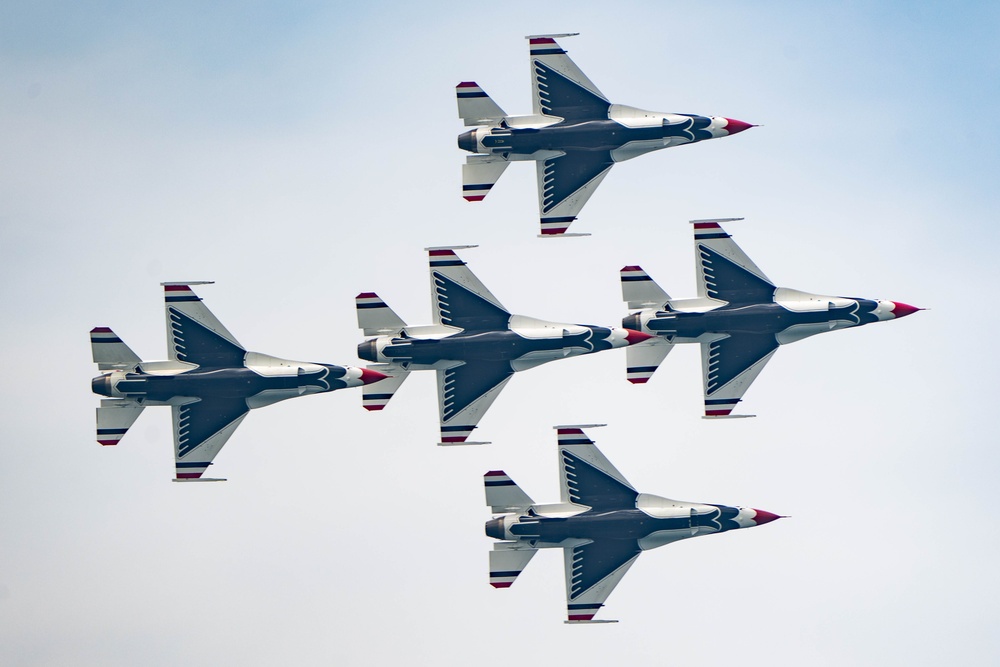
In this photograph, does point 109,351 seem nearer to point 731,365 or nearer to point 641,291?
point 641,291

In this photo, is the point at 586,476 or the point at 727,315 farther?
the point at 727,315

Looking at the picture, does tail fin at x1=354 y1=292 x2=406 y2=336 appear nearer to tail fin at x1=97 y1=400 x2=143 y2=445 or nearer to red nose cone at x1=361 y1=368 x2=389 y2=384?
red nose cone at x1=361 y1=368 x2=389 y2=384

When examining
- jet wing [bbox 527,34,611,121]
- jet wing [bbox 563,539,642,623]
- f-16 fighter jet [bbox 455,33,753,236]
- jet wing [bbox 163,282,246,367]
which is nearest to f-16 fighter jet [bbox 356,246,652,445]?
f-16 fighter jet [bbox 455,33,753,236]

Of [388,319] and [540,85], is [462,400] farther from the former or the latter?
[540,85]

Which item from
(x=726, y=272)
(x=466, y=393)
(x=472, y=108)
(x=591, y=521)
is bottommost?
(x=591, y=521)

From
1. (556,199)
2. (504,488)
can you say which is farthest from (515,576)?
(556,199)

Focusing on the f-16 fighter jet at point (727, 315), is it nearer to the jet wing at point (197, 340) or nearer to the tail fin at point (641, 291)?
the tail fin at point (641, 291)

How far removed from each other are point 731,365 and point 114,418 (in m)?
37.1

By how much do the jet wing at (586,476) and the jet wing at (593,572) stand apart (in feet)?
8.09

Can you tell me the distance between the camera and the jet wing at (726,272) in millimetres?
138250

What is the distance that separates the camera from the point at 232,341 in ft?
449

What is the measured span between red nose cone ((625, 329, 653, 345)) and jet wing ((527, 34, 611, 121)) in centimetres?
1345

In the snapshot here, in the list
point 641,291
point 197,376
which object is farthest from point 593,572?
point 197,376

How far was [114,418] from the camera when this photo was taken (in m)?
136
